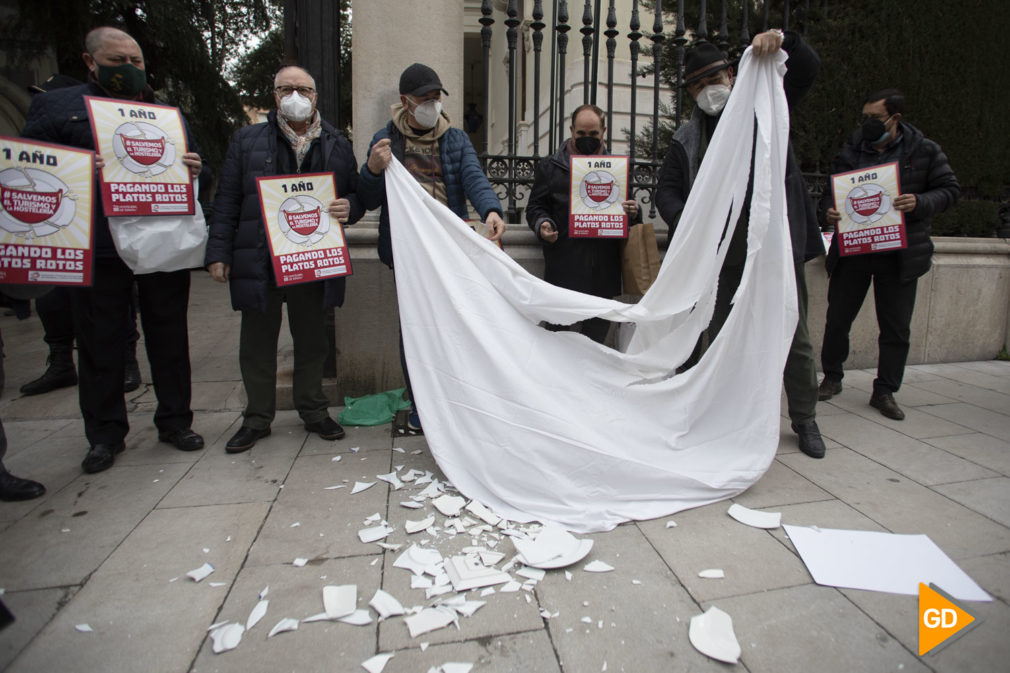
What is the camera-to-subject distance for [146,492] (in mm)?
2949

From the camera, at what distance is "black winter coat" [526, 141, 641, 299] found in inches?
148

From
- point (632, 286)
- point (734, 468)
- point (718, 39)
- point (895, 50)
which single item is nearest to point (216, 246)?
point (632, 286)

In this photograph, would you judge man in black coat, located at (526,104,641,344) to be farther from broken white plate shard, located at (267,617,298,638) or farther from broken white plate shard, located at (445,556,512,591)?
broken white plate shard, located at (267,617,298,638)

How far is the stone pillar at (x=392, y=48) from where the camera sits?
4.11 metres

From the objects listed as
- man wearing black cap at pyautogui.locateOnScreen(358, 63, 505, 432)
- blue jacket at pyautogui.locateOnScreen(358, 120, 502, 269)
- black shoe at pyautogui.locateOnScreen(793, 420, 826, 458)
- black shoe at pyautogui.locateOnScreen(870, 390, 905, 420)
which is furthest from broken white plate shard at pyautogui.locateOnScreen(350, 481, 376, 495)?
black shoe at pyautogui.locateOnScreen(870, 390, 905, 420)

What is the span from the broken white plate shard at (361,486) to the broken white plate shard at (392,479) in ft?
0.21

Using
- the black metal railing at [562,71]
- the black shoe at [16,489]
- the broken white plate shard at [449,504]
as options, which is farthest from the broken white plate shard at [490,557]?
the black metal railing at [562,71]

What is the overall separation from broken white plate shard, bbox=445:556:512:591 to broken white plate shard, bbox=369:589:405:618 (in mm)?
218

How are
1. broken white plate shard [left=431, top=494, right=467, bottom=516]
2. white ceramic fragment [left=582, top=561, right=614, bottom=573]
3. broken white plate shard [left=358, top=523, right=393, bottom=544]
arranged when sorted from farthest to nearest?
broken white plate shard [left=431, top=494, right=467, bottom=516] → broken white plate shard [left=358, top=523, right=393, bottom=544] → white ceramic fragment [left=582, top=561, right=614, bottom=573]

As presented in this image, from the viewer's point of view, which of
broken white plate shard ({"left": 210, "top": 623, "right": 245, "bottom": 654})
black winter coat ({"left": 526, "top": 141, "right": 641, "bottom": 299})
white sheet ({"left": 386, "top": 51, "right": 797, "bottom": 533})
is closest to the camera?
broken white plate shard ({"left": 210, "top": 623, "right": 245, "bottom": 654})

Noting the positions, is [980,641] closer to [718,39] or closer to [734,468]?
[734,468]

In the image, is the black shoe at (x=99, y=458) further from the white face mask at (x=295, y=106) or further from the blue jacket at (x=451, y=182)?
the white face mask at (x=295, y=106)


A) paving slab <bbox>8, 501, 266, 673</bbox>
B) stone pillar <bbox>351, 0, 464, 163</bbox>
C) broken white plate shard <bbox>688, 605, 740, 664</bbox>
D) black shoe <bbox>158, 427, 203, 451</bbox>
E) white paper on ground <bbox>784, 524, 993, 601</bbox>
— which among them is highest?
stone pillar <bbox>351, 0, 464, 163</bbox>

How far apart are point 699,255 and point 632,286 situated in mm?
632
